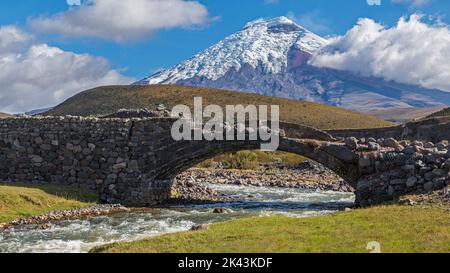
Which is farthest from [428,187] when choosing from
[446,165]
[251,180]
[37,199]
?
[251,180]

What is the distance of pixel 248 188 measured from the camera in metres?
46.0

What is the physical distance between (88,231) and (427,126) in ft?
228

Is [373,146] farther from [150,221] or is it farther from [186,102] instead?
[186,102]

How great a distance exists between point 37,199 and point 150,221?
259 inches

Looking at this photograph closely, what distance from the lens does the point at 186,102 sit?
131 metres

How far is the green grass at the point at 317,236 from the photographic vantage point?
1366cm

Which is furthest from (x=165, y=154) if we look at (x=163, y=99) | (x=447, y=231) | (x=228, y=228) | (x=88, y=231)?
(x=163, y=99)

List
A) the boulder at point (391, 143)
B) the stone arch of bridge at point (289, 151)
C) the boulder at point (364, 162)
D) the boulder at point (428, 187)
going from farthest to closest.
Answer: the stone arch of bridge at point (289, 151)
the boulder at point (391, 143)
the boulder at point (364, 162)
the boulder at point (428, 187)

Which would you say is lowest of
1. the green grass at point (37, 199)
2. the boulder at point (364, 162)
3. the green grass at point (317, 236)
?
the green grass at point (37, 199)

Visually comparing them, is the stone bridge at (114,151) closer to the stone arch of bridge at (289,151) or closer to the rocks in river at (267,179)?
the stone arch of bridge at (289,151)

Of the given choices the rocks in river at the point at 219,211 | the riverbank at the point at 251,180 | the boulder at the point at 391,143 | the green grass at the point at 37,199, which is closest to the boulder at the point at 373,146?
the boulder at the point at 391,143

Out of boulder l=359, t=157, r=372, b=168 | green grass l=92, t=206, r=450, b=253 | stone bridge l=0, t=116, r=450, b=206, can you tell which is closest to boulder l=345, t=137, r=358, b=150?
stone bridge l=0, t=116, r=450, b=206

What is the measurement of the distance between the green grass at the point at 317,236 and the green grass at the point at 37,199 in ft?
39.3
